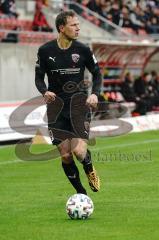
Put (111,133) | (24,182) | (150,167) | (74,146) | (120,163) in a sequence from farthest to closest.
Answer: (111,133)
(120,163)
(150,167)
(24,182)
(74,146)

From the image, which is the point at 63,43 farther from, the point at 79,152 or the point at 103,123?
the point at 103,123

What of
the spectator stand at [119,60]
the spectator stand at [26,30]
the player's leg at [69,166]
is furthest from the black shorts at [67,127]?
the spectator stand at [119,60]

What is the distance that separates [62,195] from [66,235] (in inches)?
132

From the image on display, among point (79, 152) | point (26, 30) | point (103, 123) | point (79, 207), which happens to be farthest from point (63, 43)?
point (26, 30)

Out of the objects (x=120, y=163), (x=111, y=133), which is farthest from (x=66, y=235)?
(x=111, y=133)

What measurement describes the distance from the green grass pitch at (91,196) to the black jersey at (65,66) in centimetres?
161

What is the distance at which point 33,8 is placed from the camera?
31.5 m

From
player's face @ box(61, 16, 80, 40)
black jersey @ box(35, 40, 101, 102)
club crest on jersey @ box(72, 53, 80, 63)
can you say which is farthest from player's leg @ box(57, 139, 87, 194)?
player's face @ box(61, 16, 80, 40)

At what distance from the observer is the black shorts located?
10094 millimetres

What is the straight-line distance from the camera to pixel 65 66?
33.1 feet

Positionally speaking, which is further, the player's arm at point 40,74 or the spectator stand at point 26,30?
the spectator stand at point 26,30

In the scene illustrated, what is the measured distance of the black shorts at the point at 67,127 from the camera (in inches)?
397

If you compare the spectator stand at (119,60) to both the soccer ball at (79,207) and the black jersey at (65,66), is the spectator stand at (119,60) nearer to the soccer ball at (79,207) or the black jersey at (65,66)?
the black jersey at (65,66)

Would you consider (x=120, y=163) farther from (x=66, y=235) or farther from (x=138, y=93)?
(x=138, y=93)
